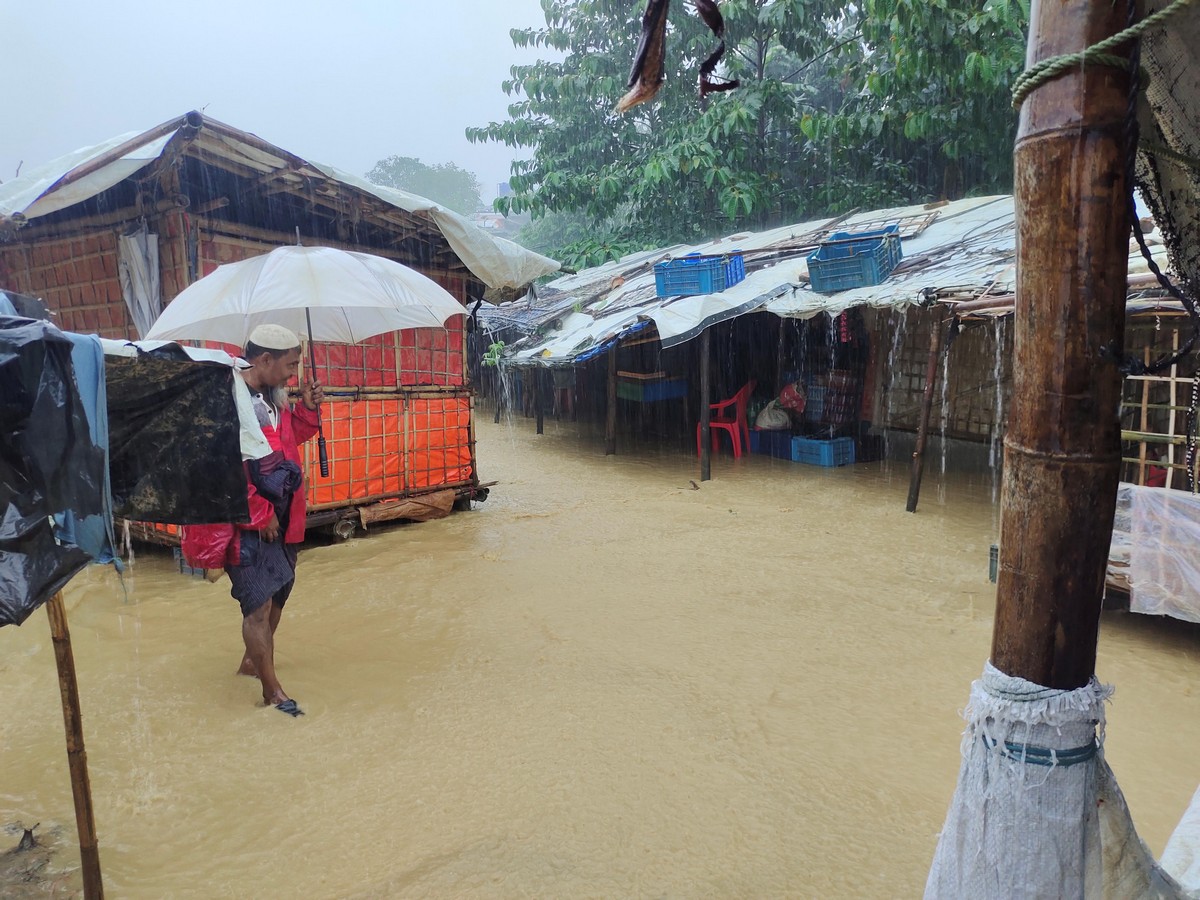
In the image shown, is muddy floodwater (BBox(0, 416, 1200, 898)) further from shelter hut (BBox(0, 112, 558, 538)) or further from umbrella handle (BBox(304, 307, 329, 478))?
shelter hut (BBox(0, 112, 558, 538))

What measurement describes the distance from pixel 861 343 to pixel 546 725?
9822 millimetres

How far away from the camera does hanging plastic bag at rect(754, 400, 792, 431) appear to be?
11469mm

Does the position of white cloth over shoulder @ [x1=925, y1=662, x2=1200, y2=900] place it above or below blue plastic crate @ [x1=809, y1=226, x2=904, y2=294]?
below

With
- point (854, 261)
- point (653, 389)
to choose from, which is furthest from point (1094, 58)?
point (653, 389)

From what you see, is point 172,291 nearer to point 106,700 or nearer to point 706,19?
point 106,700

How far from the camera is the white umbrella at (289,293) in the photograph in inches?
168

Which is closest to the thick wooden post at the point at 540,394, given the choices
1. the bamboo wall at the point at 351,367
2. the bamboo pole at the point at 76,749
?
the bamboo wall at the point at 351,367

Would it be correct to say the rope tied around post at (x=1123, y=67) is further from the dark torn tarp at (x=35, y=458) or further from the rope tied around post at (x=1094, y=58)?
the dark torn tarp at (x=35, y=458)

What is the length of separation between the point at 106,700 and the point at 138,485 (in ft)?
6.48

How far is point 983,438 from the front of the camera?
10.6m

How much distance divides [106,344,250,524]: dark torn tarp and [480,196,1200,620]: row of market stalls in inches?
195

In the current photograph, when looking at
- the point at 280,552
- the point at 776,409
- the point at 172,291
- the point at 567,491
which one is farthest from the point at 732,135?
the point at 280,552

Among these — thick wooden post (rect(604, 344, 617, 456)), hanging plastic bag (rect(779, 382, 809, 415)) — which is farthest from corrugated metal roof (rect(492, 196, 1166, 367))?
hanging plastic bag (rect(779, 382, 809, 415))

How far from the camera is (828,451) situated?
34.9 feet
